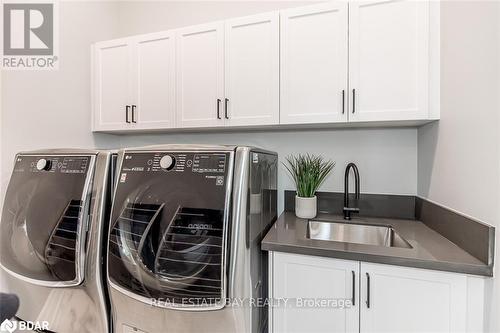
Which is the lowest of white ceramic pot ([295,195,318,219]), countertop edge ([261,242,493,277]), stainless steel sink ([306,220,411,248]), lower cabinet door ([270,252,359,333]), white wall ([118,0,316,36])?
lower cabinet door ([270,252,359,333])

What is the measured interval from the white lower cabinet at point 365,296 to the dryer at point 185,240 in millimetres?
149

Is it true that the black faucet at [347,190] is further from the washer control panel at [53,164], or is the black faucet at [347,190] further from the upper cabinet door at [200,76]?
the washer control panel at [53,164]

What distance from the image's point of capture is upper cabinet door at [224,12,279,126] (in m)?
1.62

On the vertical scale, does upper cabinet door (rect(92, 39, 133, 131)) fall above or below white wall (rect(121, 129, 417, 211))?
above

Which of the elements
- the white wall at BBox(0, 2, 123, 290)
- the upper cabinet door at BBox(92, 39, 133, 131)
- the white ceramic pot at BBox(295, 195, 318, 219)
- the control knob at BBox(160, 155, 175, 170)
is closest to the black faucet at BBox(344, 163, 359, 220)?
the white ceramic pot at BBox(295, 195, 318, 219)

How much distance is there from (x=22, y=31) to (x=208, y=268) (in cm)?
184

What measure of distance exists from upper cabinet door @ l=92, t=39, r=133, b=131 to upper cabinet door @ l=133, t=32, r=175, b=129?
83 millimetres

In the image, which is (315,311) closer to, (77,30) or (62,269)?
(62,269)

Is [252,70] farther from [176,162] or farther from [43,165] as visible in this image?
[43,165]

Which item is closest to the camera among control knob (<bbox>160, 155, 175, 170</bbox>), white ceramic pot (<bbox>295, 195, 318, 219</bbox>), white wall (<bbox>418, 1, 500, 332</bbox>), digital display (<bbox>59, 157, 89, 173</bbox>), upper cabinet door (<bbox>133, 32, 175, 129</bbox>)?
white wall (<bbox>418, 1, 500, 332</bbox>)

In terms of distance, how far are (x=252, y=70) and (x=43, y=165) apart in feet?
4.16

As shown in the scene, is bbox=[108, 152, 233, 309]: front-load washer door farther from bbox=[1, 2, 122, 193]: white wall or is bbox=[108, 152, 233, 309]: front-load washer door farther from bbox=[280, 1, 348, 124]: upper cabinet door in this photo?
bbox=[1, 2, 122, 193]: white wall

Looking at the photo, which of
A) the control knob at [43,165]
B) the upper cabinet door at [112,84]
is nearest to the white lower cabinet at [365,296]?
the control knob at [43,165]

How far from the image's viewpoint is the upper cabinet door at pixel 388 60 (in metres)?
1.38
